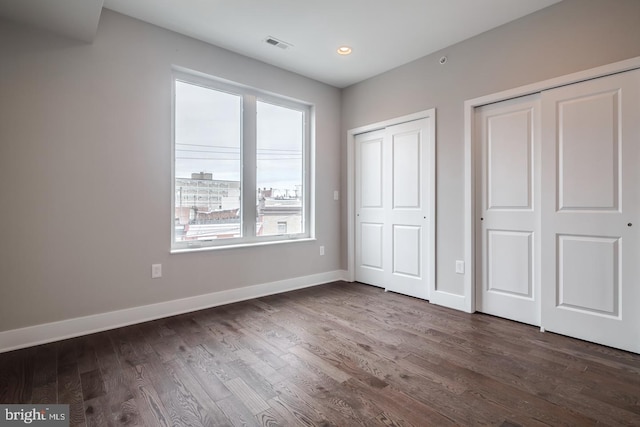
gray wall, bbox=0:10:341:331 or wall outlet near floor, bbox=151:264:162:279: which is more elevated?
gray wall, bbox=0:10:341:331

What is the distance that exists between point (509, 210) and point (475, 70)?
137 centimetres

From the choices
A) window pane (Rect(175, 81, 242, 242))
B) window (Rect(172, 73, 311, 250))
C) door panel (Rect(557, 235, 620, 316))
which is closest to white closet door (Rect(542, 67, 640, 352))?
door panel (Rect(557, 235, 620, 316))

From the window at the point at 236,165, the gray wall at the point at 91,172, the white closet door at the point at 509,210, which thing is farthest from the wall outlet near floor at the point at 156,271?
the white closet door at the point at 509,210

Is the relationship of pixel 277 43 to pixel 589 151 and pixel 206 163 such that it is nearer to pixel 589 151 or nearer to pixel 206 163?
pixel 206 163

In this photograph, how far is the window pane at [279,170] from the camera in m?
3.77

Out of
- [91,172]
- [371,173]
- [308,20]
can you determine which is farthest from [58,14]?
[371,173]

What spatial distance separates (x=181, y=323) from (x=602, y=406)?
114 inches

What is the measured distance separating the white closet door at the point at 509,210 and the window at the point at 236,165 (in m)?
2.09

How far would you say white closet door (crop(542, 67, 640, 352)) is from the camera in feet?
7.41

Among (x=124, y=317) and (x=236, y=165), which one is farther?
(x=236, y=165)

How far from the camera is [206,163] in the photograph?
3309 mm

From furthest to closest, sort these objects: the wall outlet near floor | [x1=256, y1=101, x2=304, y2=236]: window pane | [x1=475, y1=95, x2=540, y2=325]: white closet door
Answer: [x1=256, y1=101, x2=304, y2=236]: window pane
the wall outlet near floor
[x1=475, y1=95, x2=540, y2=325]: white closet door

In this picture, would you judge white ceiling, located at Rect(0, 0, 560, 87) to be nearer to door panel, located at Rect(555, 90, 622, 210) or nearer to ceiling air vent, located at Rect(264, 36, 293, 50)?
ceiling air vent, located at Rect(264, 36, 293, 50)

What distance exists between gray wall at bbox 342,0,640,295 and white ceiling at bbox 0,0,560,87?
149mm
